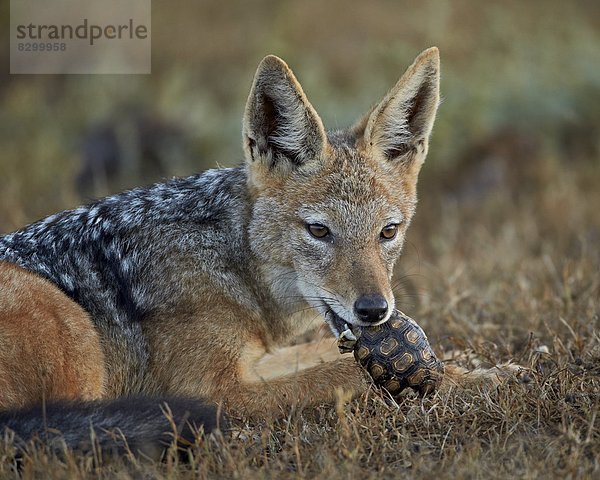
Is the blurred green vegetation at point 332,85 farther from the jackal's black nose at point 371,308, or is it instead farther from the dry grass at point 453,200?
the jackal's black nose at point 371,308

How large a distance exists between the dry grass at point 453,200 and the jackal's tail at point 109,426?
80 millimetres

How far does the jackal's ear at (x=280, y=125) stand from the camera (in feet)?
16.8

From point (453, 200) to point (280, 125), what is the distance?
19.6 feet

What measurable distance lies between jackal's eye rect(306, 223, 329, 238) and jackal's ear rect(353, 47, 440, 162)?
718mm

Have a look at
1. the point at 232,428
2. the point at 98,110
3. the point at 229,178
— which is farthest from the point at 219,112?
the point at 232,428

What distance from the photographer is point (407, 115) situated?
18.3ft

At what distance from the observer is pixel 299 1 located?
65.5ft

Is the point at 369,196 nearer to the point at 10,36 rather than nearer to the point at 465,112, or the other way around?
the point at 465,112

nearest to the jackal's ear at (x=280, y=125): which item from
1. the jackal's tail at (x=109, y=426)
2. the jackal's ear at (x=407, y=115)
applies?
the jackal's ear at (x=407, y=115)

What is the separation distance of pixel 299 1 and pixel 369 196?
15.7 m

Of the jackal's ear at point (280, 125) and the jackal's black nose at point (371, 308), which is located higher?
the jackal's ear at point (280, 125)

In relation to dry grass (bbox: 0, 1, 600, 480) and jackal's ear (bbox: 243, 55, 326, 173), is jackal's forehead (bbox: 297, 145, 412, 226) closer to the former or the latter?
jackal's ear (bbox: 243, 55, 326, 173)

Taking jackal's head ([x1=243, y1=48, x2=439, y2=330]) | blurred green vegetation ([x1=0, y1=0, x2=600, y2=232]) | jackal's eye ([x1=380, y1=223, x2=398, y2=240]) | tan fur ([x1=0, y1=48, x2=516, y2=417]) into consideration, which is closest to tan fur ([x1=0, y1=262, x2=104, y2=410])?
tan fur ([x1=0, y1=48, x2=516, y2=417])

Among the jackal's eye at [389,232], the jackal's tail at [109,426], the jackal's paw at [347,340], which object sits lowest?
the jackal's tail at [109,426]
